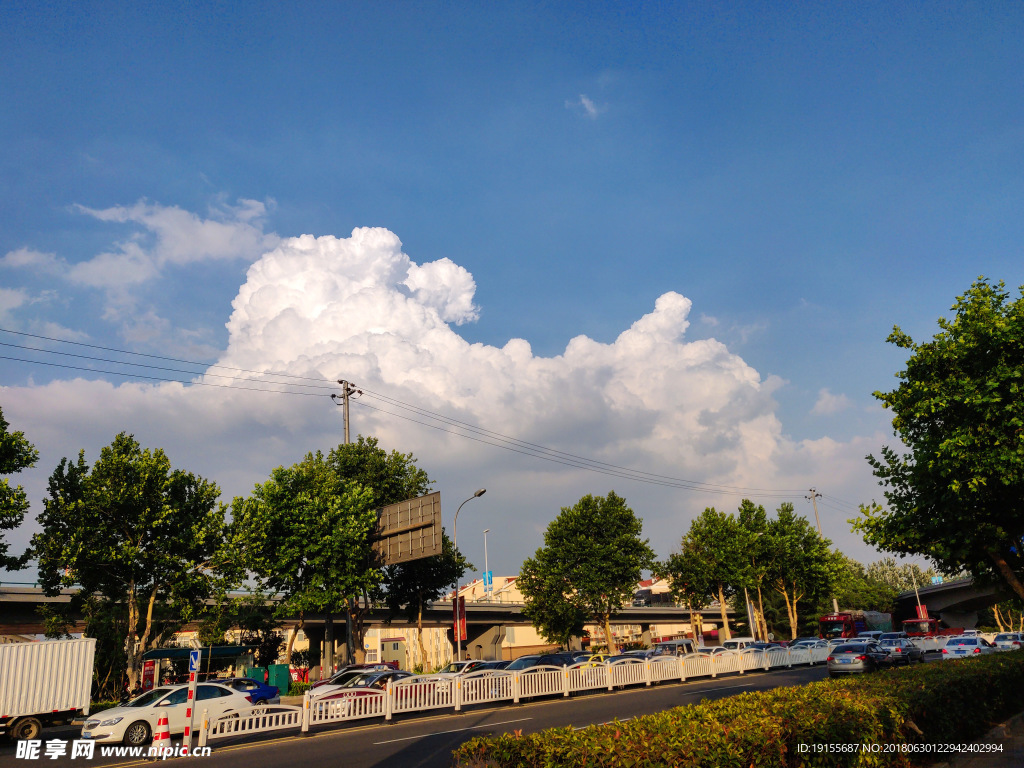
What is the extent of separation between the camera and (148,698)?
1822 centimetres

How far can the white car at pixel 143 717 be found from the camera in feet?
56.3

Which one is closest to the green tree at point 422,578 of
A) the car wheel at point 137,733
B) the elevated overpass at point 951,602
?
the car wheel at point 137,733

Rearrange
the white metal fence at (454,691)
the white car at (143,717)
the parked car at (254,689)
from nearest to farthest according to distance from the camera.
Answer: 1. the white car at (143,717)
2. the white metal fence at (454,691)
3. the parked car at (254,689)

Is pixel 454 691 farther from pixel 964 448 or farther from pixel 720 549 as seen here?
pixel 720 549

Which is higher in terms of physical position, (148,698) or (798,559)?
(798,559)

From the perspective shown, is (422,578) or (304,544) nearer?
(304,544)

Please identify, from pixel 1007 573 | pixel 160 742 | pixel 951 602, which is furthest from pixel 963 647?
pixel 951 602

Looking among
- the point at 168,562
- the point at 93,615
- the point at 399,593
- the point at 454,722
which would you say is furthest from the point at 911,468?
the point at 93,615

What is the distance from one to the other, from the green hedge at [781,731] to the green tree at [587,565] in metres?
39.1

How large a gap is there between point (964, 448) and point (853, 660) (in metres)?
14.5

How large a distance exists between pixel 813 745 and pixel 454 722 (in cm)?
1362

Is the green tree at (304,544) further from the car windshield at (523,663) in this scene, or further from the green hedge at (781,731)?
the green hedge at (781,731)

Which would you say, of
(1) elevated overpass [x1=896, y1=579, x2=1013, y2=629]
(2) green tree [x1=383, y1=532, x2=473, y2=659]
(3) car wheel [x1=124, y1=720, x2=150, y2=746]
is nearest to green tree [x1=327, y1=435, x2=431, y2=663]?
(2) green tree [x1=383, y1=532, x2=473, y2=659]

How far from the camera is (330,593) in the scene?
35.1 m
